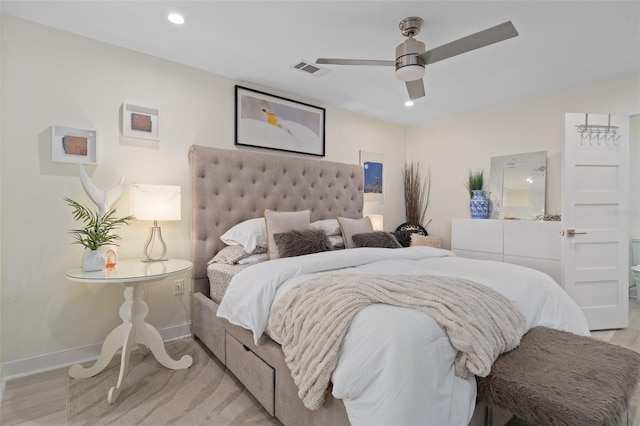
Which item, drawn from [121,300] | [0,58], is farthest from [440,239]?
[0,58]

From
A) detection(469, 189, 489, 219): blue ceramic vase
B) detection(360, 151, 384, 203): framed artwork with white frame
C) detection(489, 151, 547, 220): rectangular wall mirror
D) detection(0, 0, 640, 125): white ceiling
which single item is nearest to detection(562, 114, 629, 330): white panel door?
detection(489, 151, 547, 220): rectangular wall mirror

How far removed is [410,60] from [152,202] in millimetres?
1999

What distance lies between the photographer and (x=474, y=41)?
1.74 meters

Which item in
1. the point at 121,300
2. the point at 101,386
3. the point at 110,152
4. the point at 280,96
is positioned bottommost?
the point at 101,386

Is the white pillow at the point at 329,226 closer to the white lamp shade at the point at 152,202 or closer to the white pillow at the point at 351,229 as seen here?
the white pillow at the point at 351,229

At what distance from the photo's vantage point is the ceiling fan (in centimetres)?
168

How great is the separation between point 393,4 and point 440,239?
112 inches

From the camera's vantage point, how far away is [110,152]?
7.97ft

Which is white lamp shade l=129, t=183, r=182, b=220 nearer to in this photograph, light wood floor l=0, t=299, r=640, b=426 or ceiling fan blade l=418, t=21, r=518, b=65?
light wood floor l=0, t=299, r=640, b=426

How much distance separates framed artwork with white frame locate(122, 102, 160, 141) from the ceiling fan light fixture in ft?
6.27

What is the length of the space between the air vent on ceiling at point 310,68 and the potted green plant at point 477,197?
230cm

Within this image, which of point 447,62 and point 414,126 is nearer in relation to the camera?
point 447,62

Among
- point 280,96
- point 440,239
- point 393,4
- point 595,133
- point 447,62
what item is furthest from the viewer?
point 440,239

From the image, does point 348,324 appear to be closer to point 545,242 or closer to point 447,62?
point 447,62
